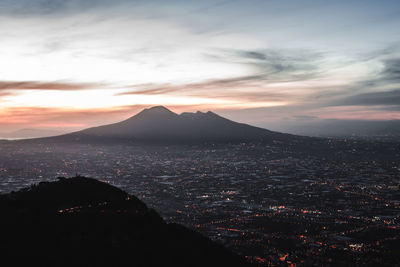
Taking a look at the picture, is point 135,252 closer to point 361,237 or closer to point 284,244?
point 284,244

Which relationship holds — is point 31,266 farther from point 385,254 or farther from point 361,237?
point 361,237

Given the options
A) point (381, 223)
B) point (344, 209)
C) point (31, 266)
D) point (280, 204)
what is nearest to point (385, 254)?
point (381, 223)

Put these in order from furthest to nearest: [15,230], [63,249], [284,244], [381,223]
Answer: [381,223], [284,244], [15,230], [63,249]

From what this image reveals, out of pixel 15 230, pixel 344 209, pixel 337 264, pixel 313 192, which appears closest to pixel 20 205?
pixel 15 230

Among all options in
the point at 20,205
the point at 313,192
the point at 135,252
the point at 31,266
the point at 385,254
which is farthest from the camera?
the point at 313,192

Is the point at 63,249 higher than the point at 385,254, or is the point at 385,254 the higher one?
the point at 63,249

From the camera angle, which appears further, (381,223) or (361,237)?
(381,223)
